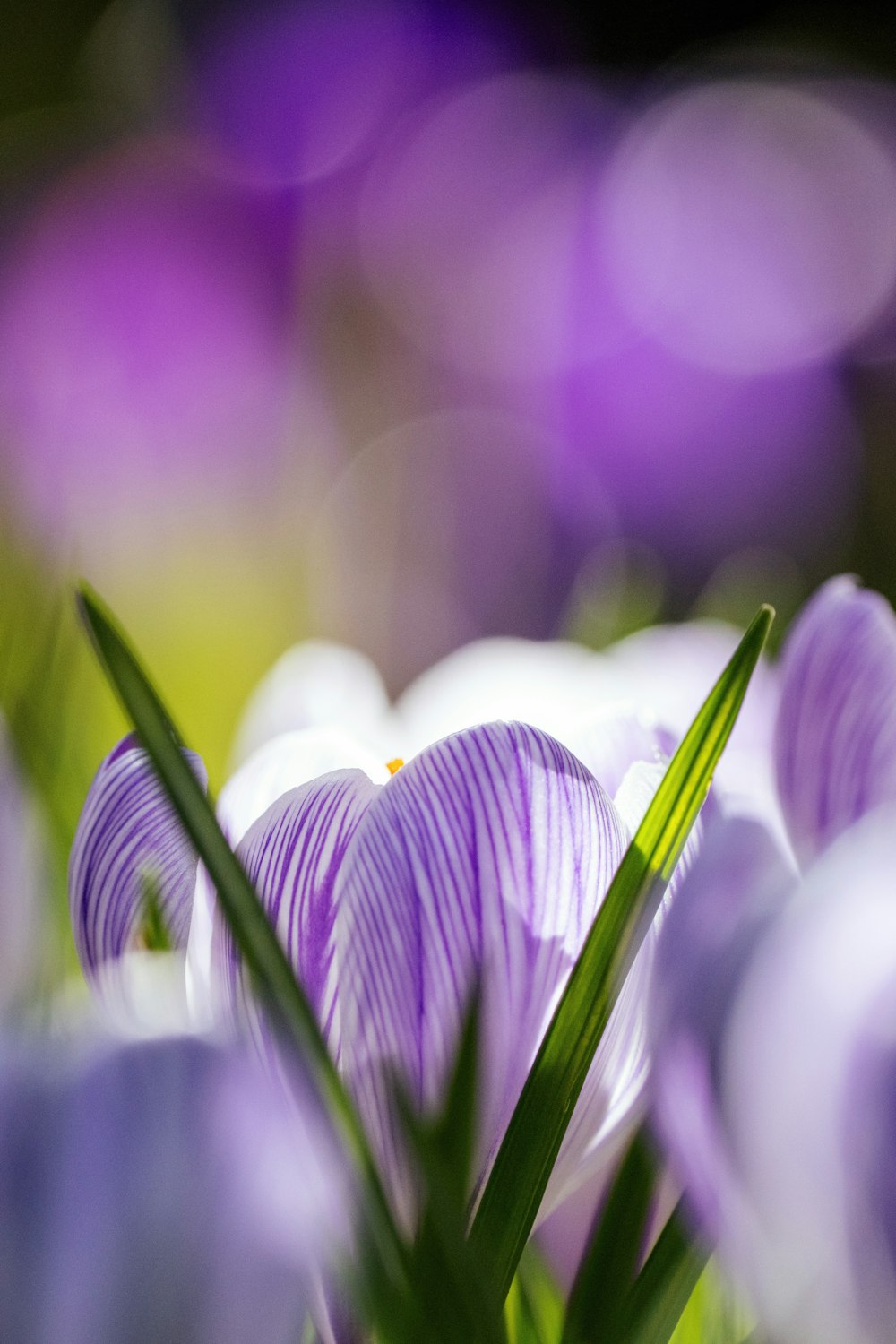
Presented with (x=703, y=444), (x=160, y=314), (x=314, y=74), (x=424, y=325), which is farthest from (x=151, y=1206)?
(x=314, y=74)

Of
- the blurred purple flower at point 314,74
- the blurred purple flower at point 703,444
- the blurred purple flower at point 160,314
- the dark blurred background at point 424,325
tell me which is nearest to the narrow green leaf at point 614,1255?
the dark blurred background at point 424,325

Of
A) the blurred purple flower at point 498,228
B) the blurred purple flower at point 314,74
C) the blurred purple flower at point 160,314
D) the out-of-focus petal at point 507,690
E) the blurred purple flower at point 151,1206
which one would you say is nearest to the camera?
the blurred purple flower at point 151,1206

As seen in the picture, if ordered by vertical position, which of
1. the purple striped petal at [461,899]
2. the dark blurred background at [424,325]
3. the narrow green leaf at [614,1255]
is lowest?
the narrow green leaf at [614,1255]

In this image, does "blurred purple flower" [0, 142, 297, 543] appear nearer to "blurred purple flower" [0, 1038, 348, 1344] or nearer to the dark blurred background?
the dark blurred background

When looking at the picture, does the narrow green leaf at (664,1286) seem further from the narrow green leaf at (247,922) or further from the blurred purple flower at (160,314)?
the blurred purple flower at (160,314)

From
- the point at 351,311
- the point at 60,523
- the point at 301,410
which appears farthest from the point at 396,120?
the point at 60,523
